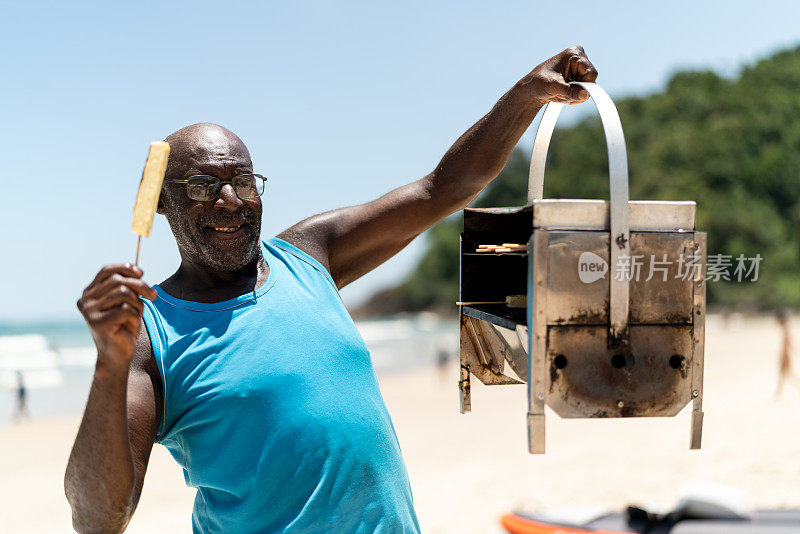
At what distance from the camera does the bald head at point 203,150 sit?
240cm

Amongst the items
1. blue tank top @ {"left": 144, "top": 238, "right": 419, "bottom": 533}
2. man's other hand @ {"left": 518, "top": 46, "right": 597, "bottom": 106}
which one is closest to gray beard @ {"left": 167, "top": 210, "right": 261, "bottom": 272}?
blue tank top @ {"left": 144, "top": 238, "right": 419, "bottom": 533}

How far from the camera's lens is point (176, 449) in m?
2.33

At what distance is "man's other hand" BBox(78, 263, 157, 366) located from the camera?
174cm

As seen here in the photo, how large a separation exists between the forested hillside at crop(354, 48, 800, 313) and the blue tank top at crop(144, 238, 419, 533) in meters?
44.0

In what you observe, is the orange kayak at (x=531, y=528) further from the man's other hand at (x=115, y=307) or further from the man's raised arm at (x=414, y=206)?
the man's other hand at (x=115, y=307)

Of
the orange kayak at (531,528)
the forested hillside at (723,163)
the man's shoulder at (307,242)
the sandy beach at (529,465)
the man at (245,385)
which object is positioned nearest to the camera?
the man at (245,385)

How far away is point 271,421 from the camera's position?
2.19 m

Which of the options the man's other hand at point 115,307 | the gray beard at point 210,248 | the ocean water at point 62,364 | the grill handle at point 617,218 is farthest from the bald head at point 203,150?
the ocean water at point 62,364

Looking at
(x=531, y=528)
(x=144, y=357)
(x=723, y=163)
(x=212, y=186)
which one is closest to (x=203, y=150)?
(x=212, y=186)

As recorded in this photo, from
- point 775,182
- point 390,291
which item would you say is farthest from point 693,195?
point 390,291

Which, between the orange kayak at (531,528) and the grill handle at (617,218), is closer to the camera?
the grill handle at (617,218)

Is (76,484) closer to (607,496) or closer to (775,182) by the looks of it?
(607,496)

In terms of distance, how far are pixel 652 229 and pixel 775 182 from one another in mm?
54108

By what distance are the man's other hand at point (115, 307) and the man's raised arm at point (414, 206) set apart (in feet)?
3.35
